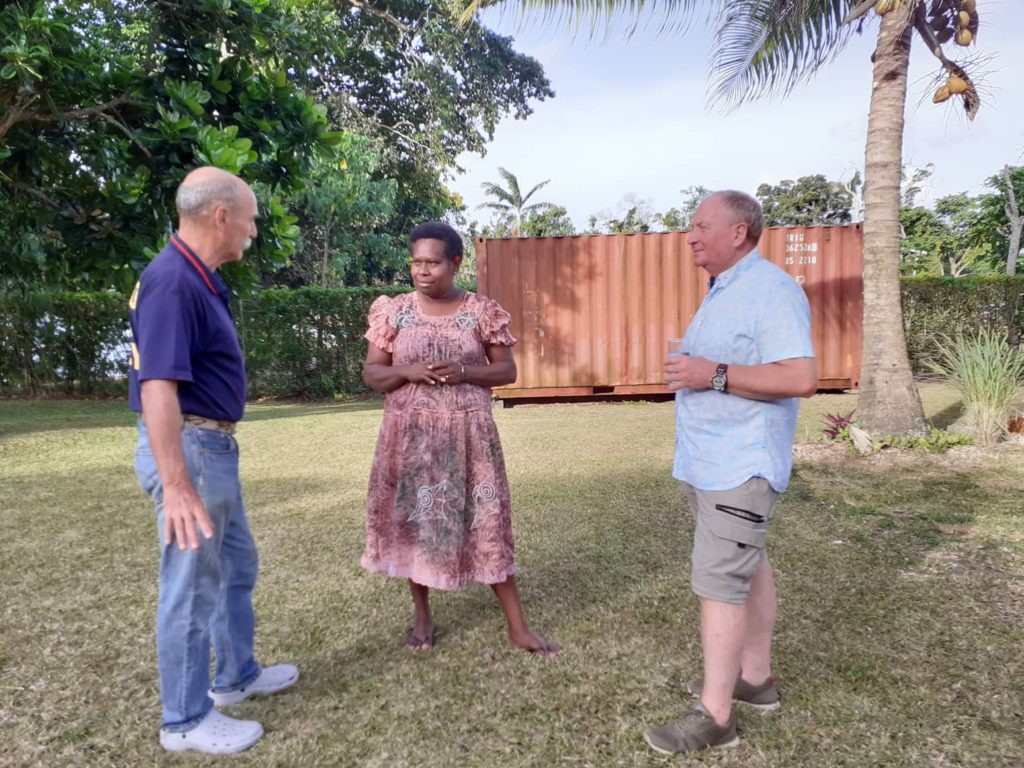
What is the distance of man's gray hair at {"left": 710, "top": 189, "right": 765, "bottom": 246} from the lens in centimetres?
227

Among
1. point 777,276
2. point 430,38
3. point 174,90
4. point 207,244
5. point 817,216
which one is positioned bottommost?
point 777,276

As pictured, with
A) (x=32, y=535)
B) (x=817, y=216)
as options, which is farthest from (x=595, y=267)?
(x=817, y=216)

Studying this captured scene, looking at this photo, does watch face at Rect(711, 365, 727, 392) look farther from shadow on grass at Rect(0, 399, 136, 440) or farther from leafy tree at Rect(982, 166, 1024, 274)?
leafy tree at Rect(982, 166, 1024, 274)

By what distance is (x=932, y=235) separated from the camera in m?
34.0

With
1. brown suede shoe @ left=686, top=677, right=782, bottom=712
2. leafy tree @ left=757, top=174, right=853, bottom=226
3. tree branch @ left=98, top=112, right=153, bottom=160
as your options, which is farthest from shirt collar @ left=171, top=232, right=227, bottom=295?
leafy tree @ left=757, top=174, right=853, bottom=226

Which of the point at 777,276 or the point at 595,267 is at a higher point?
the point at 595,267

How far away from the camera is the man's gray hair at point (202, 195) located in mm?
2238

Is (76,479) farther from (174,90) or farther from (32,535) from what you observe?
(174,90)

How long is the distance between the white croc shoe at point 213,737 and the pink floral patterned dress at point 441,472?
2.77ft

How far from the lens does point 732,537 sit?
2211mm

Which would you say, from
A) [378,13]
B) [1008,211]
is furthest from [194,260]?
[1008,211]

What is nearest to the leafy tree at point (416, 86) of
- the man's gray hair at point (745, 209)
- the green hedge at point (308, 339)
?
the green hedge at point (308, 339)

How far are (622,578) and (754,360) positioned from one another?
2.28 m

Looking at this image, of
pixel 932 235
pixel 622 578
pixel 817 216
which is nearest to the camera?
pixel 622 578
